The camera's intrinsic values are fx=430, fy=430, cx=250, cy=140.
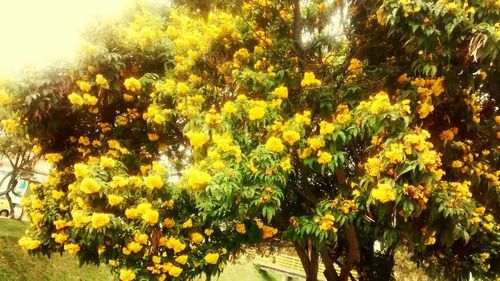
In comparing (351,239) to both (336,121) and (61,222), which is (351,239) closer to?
(336,121)

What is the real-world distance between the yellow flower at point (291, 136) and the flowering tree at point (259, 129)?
18 millimetres

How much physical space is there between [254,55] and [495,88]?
3.32 meters

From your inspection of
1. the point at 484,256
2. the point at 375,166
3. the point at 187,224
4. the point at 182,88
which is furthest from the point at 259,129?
the point at 484,256

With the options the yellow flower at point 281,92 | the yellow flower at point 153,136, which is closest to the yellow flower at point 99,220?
the yellow flower at point 153,136

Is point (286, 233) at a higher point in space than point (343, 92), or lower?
lower

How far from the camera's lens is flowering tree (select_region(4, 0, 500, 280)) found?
4637mm

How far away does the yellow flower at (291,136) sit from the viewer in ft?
16.0

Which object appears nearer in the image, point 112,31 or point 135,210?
point 135,210

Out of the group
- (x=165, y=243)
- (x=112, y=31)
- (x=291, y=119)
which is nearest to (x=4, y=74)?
(x=112, y=31)

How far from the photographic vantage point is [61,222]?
5.85m

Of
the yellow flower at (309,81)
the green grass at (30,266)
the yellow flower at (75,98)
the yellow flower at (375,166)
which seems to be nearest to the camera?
the yellow flower at (375,166)

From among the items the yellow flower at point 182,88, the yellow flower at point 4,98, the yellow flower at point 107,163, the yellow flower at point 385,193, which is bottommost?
the yellow flower at point 385,193

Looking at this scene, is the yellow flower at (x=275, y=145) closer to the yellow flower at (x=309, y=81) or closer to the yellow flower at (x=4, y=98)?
the yellow flower at (x=309, y=81)

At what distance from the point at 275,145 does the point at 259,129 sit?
47 centimetres
